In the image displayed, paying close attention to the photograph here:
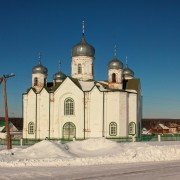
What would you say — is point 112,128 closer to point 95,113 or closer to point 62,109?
point 95,113

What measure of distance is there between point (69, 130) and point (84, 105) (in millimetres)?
3066

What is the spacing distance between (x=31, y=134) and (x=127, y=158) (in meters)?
20.7

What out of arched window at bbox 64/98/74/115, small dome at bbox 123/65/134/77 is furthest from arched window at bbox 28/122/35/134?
small dome at bbox 123/65/134/77

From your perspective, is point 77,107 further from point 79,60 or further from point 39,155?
point 39,155

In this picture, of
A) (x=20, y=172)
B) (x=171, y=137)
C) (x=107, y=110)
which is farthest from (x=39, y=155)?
(x=171, y=137)

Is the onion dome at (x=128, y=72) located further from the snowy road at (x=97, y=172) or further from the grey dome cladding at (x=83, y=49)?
the snowy road at (x=97, y=172)

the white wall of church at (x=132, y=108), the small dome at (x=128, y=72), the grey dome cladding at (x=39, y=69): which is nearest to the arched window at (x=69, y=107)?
the grey dome cladding at (x=39, y=69)

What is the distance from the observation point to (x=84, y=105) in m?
35.6

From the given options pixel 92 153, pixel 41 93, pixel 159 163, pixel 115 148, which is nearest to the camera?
pixel 159 163

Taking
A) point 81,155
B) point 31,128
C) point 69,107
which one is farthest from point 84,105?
point 81,155

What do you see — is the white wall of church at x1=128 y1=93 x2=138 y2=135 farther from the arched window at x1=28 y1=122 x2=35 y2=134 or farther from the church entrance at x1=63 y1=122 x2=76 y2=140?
the arched window at x1=28 y1=122 x2=35 y2=134

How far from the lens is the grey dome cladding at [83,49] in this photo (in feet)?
125

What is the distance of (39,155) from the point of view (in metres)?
19.1

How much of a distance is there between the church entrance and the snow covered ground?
12205mm
